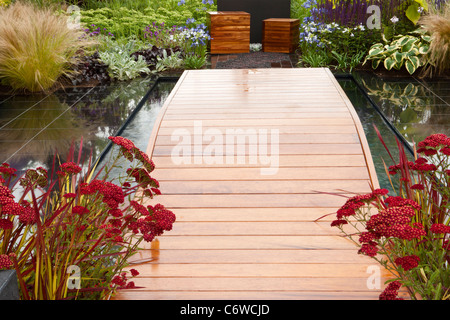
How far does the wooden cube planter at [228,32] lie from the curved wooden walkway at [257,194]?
15.5 ft

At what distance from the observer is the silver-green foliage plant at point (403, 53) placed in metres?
7.02

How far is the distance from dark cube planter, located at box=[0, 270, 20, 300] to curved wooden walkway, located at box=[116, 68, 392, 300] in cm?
60

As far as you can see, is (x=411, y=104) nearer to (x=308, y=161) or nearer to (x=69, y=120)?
(x=308, y=161)

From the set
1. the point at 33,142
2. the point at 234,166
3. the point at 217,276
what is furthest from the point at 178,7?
the point at 217,276

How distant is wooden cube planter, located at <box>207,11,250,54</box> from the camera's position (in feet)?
29.3

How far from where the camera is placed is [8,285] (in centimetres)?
139

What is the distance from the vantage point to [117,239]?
1.82 metres

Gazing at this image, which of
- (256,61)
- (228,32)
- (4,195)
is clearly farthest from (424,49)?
(4,195)

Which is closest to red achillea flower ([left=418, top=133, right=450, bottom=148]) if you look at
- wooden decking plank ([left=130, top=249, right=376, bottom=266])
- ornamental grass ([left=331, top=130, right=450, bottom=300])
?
ornamental grass ([left=331, top=130, right=450, bottom=300])

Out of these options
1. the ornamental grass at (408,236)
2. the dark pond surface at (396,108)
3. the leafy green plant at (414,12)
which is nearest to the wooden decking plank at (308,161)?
the dark pond surface at (396,108)

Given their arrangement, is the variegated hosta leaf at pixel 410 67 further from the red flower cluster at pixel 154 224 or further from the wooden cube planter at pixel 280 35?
the red flower cluster at pixel 154 224

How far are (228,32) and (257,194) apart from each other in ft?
21.8

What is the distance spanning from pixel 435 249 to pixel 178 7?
9089 mm
